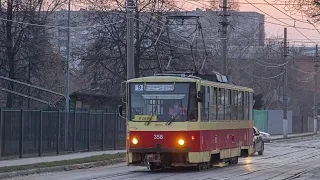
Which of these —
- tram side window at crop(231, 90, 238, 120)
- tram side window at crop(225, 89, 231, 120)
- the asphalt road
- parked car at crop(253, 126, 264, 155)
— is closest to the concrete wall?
parked car at crop(253, 126, 264, 155)

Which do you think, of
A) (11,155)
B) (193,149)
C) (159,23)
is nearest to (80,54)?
(159,23)

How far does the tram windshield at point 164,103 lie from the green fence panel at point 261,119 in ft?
142

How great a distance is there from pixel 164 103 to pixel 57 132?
10.2 metres

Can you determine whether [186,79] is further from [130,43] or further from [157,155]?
[130,43]

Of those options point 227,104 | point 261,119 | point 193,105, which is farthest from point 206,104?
point 261,119

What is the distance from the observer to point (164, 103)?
75.2 ft

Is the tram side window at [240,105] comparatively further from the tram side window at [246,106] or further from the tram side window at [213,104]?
the tram side window at [213,104]

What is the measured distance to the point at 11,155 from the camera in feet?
93.0

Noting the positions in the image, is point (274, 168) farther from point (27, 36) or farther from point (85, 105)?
point (85, 105)

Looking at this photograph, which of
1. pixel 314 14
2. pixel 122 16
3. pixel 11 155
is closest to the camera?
pixel 314 14

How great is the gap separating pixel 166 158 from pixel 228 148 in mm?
4046

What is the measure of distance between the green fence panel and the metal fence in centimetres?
2921

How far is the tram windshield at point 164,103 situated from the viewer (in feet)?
74.8

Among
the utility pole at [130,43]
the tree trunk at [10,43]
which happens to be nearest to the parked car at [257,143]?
the utility pole at [130,43]
